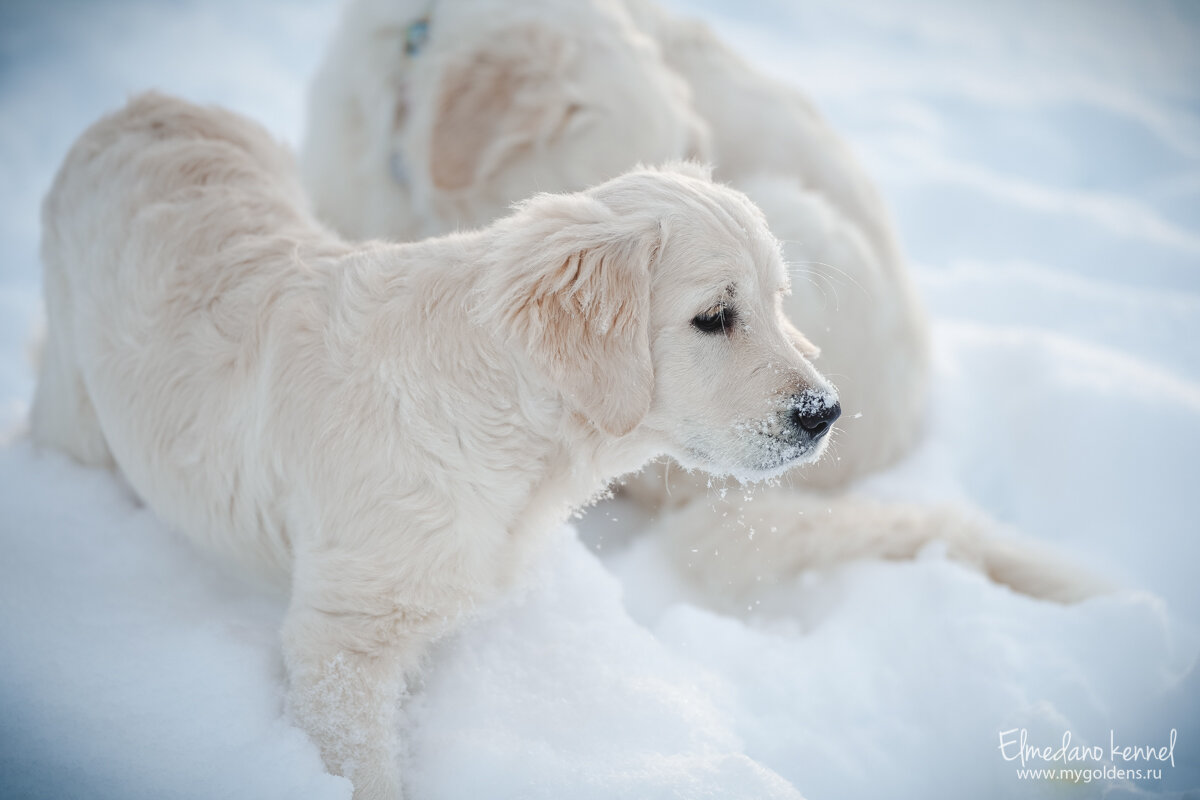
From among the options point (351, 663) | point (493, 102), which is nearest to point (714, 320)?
point (351, 663)

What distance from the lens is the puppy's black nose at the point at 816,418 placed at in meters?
1.85

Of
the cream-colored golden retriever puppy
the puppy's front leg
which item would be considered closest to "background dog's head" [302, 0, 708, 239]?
the cream-colored golden retriever puppy

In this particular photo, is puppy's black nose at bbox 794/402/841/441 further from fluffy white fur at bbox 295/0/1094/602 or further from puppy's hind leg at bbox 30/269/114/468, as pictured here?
puppy's hind leg at bbox 30/269/114/468

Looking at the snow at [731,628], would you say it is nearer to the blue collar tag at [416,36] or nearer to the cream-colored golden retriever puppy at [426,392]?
the cream-colored golden retriever puppy at [426,392]

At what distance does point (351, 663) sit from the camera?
70.7 inches

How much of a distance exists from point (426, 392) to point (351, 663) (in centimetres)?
64

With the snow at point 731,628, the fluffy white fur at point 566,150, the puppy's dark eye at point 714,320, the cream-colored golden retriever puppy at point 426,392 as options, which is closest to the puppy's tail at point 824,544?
the snow at point 731,628

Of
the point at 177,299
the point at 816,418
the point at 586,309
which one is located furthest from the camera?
the point at 177,299

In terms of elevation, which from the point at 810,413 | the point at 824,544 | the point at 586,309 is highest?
the point at 586,309

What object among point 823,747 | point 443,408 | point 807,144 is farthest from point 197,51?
point 823,747

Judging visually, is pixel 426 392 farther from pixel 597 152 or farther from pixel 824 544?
pixel 597 152

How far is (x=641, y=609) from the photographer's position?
2666 millimetres

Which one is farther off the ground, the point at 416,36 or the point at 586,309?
the point at 416,36

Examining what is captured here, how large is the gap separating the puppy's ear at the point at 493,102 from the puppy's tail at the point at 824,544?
1.86 m
